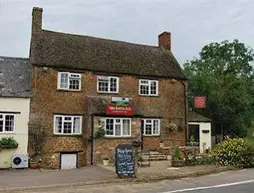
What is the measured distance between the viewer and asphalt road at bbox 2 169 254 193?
1323 cm

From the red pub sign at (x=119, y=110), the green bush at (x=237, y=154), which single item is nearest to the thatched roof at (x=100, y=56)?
the red pub sign at (x=119, y=110)

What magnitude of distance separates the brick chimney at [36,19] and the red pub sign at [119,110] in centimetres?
817

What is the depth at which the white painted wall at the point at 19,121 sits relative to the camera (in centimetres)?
2227

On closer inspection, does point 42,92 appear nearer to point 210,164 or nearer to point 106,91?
point 106,91

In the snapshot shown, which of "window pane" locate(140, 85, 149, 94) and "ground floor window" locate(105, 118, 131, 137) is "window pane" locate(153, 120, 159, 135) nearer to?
"window pane" locate(140, 85, 149, 94)

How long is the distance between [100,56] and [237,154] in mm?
13065

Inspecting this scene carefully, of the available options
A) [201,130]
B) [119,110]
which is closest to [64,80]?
[119,110]

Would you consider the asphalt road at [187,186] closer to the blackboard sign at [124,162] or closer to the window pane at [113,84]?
the blackboard sign at [124,162]

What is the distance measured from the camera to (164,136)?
27.5 meters

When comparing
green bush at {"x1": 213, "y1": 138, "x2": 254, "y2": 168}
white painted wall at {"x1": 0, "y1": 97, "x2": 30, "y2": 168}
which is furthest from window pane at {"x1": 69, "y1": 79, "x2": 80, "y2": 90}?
green bush at {"x1": 213, "y1": 138, "x2": 254, "y2": 168}

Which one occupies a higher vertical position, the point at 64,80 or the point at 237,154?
the point at 64,80

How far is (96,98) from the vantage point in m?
25.6

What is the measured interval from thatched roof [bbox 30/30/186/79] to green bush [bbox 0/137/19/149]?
17.7 ft

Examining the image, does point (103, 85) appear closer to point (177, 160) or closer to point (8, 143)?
point (8, 143)
